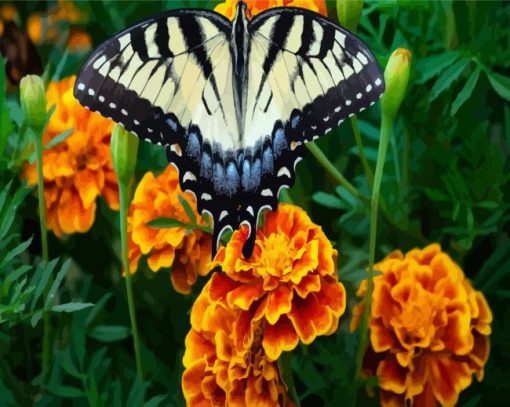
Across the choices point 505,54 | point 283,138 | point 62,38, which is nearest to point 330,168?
point 283,138

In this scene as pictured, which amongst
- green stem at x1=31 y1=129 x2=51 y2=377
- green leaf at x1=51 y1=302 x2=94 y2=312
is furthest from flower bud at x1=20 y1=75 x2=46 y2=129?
green leaf at x1=51 y1=302 x2=94 y2=312

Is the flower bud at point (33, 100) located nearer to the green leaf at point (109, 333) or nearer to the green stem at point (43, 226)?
the green stem at point (43, 226)

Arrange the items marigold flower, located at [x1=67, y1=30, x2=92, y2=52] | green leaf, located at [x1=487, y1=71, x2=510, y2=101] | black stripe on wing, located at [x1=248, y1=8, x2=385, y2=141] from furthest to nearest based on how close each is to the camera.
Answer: marigold flower, located at [x1=67, y1=30, x2=92, y2=52] < green leaf, located at [x1=487, y1=71, x2=510, y2=101] < black stripe on wing, located at [x1=248, y1=8, x2=385, y2=141]

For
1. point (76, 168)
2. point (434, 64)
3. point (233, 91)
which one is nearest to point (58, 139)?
point (76, 168)

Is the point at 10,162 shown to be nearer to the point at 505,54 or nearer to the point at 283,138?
the point at 283,138

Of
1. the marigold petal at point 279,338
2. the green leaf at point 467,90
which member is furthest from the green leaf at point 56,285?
the green leaf at point 467,90

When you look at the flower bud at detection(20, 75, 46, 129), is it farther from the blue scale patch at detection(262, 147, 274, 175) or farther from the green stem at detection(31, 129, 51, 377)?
the blue scale patch at detection(262, 147, 274, 175)

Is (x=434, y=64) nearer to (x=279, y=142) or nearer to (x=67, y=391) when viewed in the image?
(x=279, y=142)
